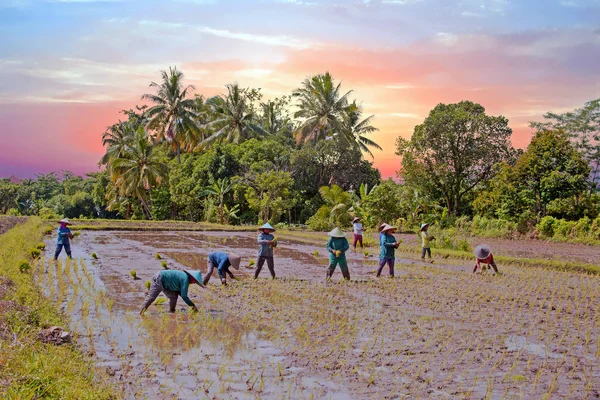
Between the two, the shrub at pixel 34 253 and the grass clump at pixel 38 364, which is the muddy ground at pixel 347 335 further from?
the shrub at pixel 34 253

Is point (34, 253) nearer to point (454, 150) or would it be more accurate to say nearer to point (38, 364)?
point (38, 364)

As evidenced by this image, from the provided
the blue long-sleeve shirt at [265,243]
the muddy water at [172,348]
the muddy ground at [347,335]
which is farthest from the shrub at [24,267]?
the blue long-sleeve shirt at [265,243]

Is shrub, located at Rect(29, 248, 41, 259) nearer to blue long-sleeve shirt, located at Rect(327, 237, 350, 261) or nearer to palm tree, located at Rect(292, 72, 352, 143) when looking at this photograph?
blue long-sleeve shirt, located at Rect(327, 237, 350, 261)

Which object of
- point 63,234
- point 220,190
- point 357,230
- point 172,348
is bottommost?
point 172,348

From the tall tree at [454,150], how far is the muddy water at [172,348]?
20872 mm

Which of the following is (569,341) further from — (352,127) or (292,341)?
(352,127)

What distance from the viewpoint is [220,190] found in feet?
108

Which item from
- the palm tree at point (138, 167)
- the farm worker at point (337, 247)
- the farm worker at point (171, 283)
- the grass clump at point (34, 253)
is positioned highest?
the palm tree at point (138, 167)

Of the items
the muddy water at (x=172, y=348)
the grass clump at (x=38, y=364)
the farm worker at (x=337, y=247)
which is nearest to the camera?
the grass clump at (x=38, y=364)

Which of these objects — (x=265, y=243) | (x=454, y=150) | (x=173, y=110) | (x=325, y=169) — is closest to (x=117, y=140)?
(x=173, y=110)

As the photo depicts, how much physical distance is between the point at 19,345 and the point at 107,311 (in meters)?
2.97

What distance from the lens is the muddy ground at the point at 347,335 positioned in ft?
17.2

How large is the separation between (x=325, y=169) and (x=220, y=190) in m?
6.68

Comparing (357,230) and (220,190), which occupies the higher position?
(220,190)
